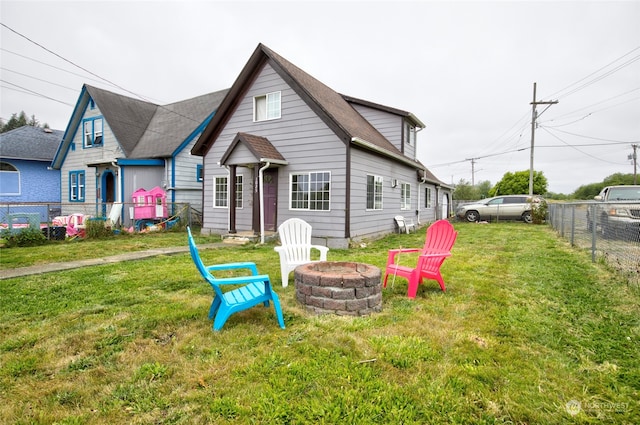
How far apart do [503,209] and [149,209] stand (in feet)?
60.8

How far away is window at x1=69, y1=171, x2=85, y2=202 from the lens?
57.5 feet

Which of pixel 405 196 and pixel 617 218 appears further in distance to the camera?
pixel 405 196

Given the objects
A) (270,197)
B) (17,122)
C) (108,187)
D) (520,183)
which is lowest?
(270,197)

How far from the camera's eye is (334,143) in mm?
9508

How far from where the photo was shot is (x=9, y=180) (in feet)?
57.1

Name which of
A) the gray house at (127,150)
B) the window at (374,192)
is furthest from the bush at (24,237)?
the window at (374,192)

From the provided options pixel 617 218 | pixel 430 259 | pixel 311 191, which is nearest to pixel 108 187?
pixel 311 191

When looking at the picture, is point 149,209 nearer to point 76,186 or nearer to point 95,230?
point 95,230

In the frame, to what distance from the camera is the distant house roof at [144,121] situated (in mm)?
15625

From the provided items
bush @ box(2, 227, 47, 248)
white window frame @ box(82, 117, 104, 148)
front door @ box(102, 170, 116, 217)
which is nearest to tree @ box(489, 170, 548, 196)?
front door @ box(102, 170, 116, 217)

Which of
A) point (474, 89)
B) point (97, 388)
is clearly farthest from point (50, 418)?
point (474, 89)

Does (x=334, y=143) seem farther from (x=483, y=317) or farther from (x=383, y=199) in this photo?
(x=483, y=317)

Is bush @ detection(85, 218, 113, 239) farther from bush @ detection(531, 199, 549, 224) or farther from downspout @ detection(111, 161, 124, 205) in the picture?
bush @ detection(531, 199, 549, 224)

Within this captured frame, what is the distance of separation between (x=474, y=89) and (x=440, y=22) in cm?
1145
